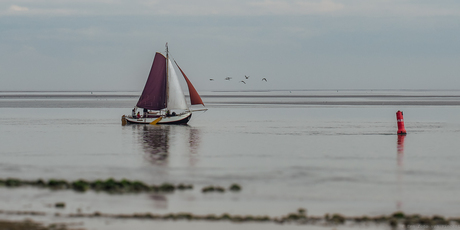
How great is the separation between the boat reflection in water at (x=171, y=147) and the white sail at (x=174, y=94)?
41.7 feet

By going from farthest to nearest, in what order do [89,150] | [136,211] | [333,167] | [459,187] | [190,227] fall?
[89,150] → [333,167] → [459,187] → [136,211] → [190,227]

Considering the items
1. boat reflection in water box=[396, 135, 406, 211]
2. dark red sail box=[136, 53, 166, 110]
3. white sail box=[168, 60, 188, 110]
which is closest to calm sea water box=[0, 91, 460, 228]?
boat reflection in water box=[396, 135, 406, 211]

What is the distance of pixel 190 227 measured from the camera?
1730 centimetres

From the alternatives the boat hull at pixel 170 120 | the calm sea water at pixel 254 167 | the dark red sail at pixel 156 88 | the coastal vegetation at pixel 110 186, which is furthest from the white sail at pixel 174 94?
the coastal vegetation at pixel 110 186

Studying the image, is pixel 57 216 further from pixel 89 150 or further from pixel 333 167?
pixel 89 150

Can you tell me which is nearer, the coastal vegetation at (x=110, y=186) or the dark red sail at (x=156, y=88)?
the coastal vegetation at (x=110, y=186)

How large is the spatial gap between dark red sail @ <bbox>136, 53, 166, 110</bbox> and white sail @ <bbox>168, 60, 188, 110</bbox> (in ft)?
2.93

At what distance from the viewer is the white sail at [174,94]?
69.1 meters

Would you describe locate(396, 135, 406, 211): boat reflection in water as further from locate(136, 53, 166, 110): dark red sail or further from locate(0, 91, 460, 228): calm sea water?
locate(136, 53, 166, 110): dark red sail

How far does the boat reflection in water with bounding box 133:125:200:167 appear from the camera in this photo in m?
33.0

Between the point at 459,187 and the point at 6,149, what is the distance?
1131 inches

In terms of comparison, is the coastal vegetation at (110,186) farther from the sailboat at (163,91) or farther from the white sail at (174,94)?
the white sail at (174,94)

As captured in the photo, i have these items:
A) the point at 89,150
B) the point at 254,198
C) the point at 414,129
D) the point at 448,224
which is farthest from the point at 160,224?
the point at 414,129

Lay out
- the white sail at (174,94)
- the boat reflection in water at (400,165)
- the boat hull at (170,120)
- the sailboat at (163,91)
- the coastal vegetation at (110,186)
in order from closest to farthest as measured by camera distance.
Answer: the boat reflection in water at (400,165) < the coastal vegetation at (110,186) < the boat hull at (170,120) < the white sail at (174,94) < the sailboat at (163,91)
